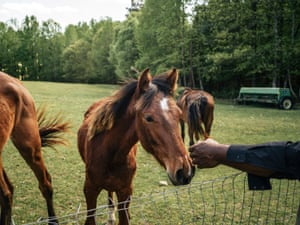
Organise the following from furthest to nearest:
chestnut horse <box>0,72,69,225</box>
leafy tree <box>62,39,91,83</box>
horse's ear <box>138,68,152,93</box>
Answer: leafy tree <box>62,39,91,83</box>, chestnut horse <box>0,72,69,225</box>, horse's ear <box>138,68,152,93</box>

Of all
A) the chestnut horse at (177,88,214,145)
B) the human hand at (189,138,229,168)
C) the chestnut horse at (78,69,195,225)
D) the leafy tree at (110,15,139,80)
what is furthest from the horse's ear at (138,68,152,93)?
the leafy tree at (110,15,139,80)

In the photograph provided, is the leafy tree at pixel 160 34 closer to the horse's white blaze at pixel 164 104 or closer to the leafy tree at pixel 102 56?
the leafy tree at pixel 102 56

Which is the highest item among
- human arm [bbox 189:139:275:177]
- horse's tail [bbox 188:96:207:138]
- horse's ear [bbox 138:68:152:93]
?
horse's ear [bbox 138:68:152:93]

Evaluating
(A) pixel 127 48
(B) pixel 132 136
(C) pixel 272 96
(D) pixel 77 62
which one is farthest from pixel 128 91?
(D) pixel 77 62

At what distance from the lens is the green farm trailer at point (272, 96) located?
1569 centimetres

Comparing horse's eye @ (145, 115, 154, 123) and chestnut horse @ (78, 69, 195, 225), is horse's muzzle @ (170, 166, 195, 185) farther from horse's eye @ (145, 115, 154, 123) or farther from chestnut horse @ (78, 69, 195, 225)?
horse's eye @ (145, 115, 154, 123)

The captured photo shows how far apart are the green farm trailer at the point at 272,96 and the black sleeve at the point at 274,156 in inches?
630

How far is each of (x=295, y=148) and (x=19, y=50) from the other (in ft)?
190

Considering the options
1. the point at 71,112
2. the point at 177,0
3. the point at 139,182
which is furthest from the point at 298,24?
the point at 139,182

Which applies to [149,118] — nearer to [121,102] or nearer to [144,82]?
[144,82]

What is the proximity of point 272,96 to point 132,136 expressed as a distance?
15.7m

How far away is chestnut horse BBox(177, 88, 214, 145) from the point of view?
556 centimetres

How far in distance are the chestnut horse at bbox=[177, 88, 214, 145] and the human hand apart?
400 centimetres

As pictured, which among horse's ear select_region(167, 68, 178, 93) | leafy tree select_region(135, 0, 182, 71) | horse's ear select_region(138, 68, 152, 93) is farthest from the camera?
leafy tree select_region(135, 0, 182, 71)
